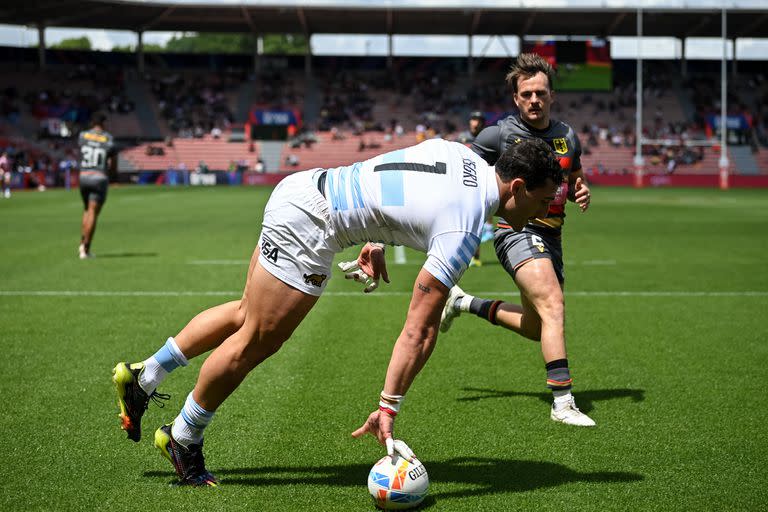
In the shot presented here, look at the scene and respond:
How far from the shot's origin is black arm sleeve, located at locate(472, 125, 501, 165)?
621 centimetres

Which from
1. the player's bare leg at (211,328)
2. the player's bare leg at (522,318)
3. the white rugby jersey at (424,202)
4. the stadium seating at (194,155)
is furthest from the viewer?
the stadium seating at (194,155)

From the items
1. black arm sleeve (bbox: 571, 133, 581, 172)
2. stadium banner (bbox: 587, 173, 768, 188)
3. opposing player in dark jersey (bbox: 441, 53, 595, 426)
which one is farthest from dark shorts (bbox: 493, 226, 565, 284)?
stadium banner (bbox: 587, 173, 768, 188)

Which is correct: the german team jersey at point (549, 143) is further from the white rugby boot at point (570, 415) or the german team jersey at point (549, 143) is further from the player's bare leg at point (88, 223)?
the player's bare leg at point (88, 223)

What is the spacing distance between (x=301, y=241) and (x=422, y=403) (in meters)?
2.24

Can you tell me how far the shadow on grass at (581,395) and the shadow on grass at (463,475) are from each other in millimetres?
1417

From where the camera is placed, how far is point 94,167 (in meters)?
15.1

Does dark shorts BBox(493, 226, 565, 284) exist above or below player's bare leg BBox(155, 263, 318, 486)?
above

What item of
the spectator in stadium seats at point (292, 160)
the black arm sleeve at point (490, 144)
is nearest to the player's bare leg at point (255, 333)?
the black arm sleeve at point (490, 144)

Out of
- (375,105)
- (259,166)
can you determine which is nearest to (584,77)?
(375,105)

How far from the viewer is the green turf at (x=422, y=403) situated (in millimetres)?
4434

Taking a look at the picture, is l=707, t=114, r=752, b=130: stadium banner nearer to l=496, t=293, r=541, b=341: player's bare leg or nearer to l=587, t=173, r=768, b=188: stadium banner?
l=587, t=173, r=768, b=188: stadium banner

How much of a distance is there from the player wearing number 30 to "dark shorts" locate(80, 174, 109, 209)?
448 inches

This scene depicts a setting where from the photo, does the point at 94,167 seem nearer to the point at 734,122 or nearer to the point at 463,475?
the point at 463,475

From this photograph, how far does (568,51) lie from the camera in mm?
61531
